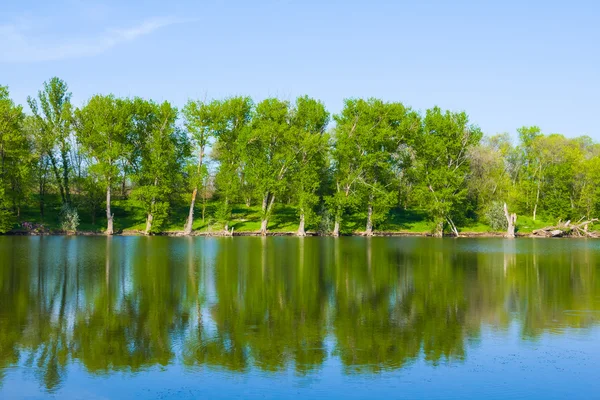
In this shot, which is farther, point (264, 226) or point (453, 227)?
point (453, 227)

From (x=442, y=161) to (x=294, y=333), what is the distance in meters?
73.2

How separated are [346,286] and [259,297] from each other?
5159mm

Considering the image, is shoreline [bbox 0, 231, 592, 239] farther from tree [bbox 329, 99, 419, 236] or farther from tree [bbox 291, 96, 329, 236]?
tree [bbox 291, 96, 329, 236]

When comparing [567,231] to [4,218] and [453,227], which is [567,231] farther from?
[4,218]

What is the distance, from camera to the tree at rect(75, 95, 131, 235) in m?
74.3

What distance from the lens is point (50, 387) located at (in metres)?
12.3

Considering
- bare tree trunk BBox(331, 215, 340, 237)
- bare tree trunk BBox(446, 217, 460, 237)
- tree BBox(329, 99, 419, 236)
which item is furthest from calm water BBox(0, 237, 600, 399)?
bare tree trunk BBox(446, 217, 460, 237)

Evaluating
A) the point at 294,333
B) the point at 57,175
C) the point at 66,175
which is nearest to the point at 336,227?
the point at 66,175

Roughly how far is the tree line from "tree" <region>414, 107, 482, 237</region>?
0.55 feet

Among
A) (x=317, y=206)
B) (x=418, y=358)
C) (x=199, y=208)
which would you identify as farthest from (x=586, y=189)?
(x=418, y=358)

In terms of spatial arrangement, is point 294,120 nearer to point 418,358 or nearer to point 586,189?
point 586,189

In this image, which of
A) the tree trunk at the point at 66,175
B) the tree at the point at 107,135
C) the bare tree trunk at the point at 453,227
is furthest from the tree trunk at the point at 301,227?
the tree trunk at the point at 66,175

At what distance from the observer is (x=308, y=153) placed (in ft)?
267

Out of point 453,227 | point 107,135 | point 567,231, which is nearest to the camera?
point 107,135
